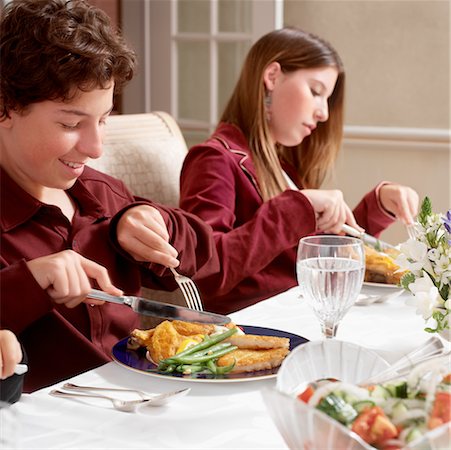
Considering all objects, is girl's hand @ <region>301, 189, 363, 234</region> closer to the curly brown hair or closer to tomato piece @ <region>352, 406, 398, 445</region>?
the curly brown hair

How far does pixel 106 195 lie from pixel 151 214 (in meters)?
0.17

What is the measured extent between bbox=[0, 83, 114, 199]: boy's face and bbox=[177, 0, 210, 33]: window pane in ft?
8.39

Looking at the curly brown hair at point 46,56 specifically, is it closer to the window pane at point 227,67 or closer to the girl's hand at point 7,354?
the girl's hand at point 7,354

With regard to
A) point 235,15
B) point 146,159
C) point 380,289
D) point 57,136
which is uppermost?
point 235,15

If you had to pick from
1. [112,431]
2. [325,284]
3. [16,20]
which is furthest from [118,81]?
[112,431]

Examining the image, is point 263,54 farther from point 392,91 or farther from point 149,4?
point 149,4

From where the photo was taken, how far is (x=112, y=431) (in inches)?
37.0

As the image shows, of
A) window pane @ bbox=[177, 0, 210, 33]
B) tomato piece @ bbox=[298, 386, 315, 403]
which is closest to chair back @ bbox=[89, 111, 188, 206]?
tomato piece @ bbox=[298, 386, 315, 403]

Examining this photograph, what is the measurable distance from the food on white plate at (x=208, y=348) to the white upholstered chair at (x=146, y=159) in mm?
771

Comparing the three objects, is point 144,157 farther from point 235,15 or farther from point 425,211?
point 235,15

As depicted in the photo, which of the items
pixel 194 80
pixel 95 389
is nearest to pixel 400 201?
pixel 95 389

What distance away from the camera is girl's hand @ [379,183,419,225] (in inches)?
84.8

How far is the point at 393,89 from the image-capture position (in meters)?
3.58

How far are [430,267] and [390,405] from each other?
51cm
